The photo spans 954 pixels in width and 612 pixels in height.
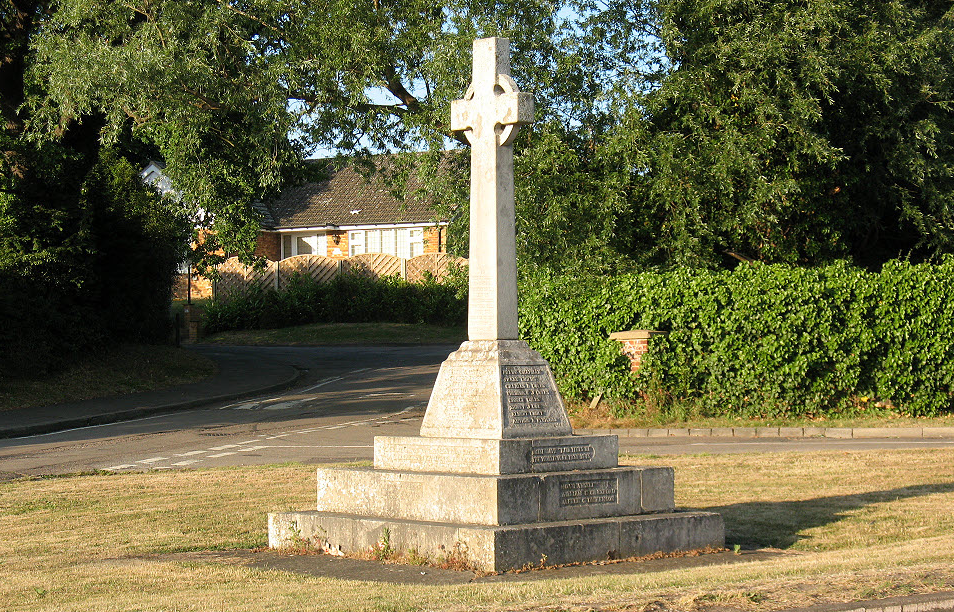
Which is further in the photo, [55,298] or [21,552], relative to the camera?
[55,298]

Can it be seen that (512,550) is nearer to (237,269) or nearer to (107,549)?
(107,549)

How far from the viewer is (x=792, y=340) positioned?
17.4 meters

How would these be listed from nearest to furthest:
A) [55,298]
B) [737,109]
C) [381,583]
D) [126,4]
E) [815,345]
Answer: [381,583]
[815,345]
[737,109]
[126,4]
[55,298]

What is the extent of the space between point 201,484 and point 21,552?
3.41 meters

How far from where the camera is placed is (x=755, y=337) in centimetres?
1766

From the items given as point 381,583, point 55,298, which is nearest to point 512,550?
point 381,583

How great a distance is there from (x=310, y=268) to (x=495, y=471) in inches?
1483

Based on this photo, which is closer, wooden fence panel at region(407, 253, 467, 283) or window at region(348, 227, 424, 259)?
wooden fence panel at region(407, 253, 467, 283)

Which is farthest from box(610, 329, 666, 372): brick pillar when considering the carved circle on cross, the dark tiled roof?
the dark tiled roof

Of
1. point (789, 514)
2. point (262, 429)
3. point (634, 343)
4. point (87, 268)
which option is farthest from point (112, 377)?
point (789, 514)

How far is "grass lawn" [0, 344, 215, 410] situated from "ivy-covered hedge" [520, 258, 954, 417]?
11192 mm

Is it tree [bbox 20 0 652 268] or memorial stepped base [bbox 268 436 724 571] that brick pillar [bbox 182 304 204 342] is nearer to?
tree [bbox 20 0 652 268]

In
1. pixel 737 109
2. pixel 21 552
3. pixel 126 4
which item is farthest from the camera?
pixel 126 4

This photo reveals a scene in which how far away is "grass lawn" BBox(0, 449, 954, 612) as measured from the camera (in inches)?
235
